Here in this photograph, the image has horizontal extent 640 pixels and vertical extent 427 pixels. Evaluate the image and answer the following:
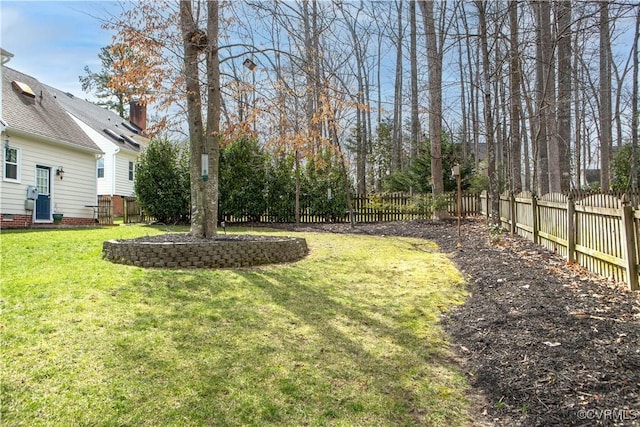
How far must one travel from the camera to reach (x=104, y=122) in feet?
78.7

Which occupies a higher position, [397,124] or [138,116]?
[138,116]

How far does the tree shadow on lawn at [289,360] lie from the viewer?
2518mm

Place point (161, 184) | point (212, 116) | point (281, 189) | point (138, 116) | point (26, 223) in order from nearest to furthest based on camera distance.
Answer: point (212, 116)
point (26, 223)
point (161, 184)
point (281, 189)
point (138, 116)

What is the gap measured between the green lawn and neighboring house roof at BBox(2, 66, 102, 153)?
28.3 ft

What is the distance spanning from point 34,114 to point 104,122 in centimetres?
1116

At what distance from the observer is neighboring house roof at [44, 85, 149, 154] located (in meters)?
21.8

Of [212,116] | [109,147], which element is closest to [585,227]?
[212,116]

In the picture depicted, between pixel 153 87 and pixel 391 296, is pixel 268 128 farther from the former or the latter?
pixel 391 296

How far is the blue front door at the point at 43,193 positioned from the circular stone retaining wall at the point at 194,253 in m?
8.79

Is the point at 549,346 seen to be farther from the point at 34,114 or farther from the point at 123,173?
the point at 123,173

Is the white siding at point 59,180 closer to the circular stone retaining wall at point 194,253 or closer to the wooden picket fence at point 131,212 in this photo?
the wooden picket fence at point 131,212

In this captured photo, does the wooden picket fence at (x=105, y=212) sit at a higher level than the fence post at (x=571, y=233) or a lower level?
higher

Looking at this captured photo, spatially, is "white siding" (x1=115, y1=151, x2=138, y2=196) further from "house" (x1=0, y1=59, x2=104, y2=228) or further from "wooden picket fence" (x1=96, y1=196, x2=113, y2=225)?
"house" (x1=0, y1=59, x2=104, y2=228)

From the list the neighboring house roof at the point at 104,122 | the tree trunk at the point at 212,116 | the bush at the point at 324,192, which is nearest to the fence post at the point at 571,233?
the tree trunk at the point at 212,116
